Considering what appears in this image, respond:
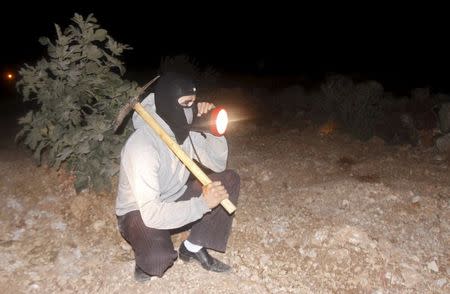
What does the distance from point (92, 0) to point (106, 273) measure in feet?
86.6

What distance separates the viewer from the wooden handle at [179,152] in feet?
9.18

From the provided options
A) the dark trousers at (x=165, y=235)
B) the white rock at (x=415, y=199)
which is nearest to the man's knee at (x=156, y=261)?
the dark trousers at (x=165, y=235)

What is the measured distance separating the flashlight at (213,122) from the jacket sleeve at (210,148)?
10.3 inches

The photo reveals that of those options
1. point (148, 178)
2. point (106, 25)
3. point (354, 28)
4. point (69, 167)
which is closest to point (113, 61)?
point (69, 167)

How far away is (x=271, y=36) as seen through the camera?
2173cm

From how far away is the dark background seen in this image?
15188mm

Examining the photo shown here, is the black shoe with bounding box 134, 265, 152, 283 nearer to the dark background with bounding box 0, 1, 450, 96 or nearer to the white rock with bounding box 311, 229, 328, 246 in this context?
the white rock with bounding box 311, 229, 328, 246

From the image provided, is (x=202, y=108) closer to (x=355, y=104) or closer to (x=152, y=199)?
(x=152, y=199)

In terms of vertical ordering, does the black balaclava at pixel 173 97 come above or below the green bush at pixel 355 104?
above

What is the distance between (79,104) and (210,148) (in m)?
1.65

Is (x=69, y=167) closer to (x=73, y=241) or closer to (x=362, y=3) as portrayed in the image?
(x=73, y=241)

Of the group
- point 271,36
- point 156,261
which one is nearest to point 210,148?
point 156,261

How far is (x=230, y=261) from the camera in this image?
3596 millimetres

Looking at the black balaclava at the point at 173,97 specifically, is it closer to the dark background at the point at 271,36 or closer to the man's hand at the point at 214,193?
the man's hand at the point at 214,193
